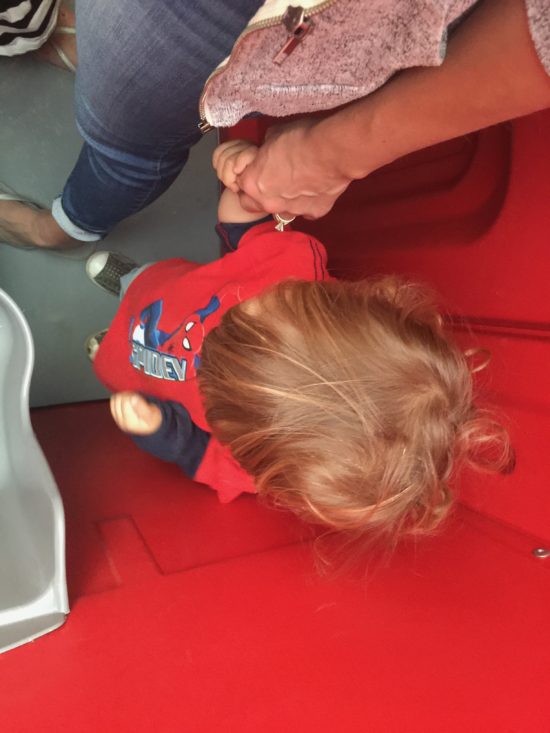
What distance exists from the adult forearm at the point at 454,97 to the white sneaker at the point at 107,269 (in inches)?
31.4

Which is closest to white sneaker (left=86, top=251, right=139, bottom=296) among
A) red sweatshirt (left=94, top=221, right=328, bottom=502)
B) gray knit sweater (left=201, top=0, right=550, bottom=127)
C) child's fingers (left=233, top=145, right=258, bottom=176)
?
red sweatshirt (left=94, top=221, right=328, bottom=502)

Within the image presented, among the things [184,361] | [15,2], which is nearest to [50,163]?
[15,2]

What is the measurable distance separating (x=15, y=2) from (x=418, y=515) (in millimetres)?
929

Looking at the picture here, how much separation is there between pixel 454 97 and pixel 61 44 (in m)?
0.99

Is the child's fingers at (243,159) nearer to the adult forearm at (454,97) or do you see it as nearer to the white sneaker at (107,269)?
the adult forearm at (454,97)

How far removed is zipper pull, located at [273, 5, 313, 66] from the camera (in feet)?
1.56

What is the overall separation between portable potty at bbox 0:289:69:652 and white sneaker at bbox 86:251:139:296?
0.46 metres

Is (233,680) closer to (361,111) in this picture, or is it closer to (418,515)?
(418,515)

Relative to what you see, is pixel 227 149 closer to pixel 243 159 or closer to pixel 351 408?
pixel 243 159

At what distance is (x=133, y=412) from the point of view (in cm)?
95

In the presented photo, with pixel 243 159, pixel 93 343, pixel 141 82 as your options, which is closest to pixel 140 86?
pixel 141 82

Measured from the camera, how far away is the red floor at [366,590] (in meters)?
0.59

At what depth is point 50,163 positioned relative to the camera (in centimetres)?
129

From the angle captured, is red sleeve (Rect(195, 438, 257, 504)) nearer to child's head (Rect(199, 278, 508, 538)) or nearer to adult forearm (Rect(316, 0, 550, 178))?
child's head (Rect(199, 278, 508, 538))
